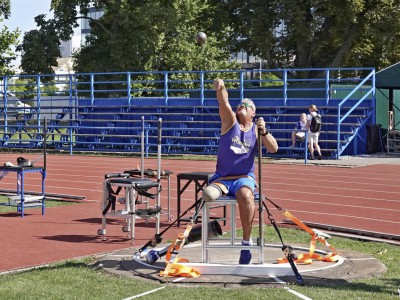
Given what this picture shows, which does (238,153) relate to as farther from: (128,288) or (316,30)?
(316,30)

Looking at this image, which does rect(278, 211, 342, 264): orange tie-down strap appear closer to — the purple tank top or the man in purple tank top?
the man in purple tank top

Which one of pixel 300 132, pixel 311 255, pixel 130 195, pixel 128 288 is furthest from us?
pixel 300 132

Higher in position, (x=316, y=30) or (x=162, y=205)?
(x=316, y=30)

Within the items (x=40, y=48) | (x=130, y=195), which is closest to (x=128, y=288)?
(x=130, y=195)

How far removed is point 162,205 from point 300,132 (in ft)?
42.8

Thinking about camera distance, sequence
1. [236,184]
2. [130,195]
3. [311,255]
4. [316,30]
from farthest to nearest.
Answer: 1. [316,30]
2. [130,195]
3. [311,255]
4. [236,184]

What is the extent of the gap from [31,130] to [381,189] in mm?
24225

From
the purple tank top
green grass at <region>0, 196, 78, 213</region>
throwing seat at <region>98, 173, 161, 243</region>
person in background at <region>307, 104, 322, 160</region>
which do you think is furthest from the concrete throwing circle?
person in background at <region>307, 104, 322, 160</region>

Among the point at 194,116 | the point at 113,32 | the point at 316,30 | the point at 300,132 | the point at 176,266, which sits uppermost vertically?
the point at 113,32

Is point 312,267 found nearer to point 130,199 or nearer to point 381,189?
point 130,199

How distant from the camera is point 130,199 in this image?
1251 centimetres

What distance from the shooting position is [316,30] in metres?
44.0

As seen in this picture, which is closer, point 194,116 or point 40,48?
point 194,116

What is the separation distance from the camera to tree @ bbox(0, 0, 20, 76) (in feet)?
190
